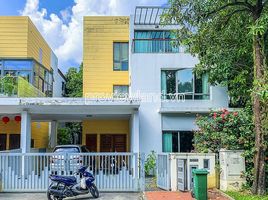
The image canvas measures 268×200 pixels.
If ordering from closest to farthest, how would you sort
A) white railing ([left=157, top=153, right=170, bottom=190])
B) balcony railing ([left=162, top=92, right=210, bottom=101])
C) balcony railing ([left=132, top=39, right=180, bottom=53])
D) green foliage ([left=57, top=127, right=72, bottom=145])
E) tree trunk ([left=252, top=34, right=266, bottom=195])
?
tree trunk ([left=252, top=34, right=266, bottom=195]) < white railing ([left=157, top=153, right=170, bottom=190]) < balcony railing ([left=162, top=92, right=210, bottom=101]) < balcony railing ([left=132, top=39, right=180, bottom=53]) < green foliage ([left=57, top=127, right=72, bottom=145])

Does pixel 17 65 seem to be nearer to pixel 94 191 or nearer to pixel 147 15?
pixel 147 15

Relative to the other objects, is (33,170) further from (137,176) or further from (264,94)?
(264,94)

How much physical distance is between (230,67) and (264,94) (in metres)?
5.01

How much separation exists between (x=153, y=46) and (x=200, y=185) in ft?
35.3

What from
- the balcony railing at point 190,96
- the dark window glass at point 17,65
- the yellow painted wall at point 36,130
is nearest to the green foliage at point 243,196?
the balcony railing at point 190,96

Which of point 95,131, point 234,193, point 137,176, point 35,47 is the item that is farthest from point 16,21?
point 234,193

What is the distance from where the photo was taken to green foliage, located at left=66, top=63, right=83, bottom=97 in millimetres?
40406

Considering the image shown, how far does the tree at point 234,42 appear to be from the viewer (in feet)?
41.1

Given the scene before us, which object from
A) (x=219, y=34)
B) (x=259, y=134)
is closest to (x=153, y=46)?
(x=219, y=34)

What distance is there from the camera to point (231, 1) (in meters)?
13.6

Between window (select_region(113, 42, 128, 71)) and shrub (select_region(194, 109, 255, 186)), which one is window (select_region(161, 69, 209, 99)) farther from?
window (select_region(113, 42, 128, 71))

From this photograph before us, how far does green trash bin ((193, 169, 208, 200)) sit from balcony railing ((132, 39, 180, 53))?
10166 millimetres

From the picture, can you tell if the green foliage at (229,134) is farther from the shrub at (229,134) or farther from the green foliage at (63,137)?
the green foliage at (63,137)

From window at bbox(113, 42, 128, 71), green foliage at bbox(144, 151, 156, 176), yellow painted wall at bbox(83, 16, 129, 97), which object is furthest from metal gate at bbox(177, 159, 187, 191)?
window at bbox(113, 42, 128, 71)
